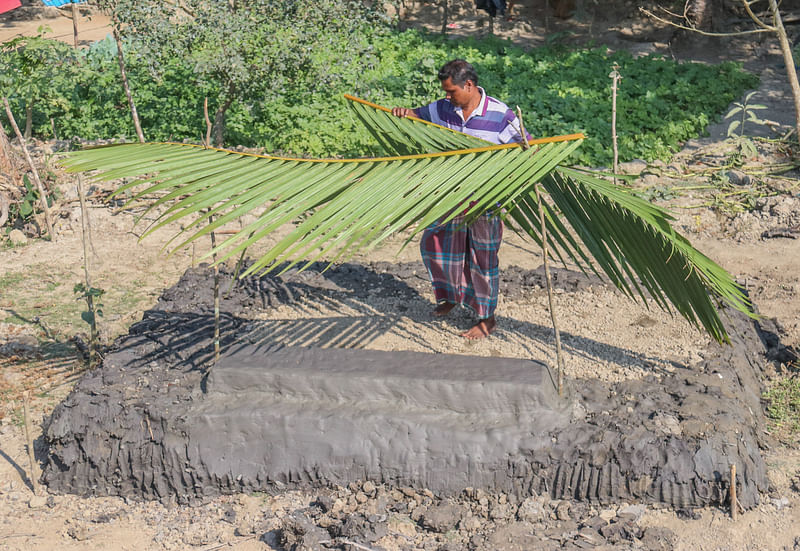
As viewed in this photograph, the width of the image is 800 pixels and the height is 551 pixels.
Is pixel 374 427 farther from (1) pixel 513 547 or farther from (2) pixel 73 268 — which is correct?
(2) pixel 73 268

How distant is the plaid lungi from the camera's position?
444cm

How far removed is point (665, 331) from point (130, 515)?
2874mm

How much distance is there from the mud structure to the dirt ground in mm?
118

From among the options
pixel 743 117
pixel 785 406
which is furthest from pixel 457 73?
pixel 743 117

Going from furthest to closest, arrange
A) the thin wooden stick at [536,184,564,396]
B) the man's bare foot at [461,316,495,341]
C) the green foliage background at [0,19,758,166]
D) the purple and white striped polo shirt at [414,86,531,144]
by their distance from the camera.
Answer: the green foliage background at [0,19,758,166]
the man's bare foot at [461,316,495,341]
the purple and white striped polo shirt at [414,86,531,144]
the thin wooden stick at [536,184,564,396]

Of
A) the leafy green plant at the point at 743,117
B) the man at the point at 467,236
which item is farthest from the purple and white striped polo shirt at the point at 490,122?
the leafy green plant at the point at 743,117

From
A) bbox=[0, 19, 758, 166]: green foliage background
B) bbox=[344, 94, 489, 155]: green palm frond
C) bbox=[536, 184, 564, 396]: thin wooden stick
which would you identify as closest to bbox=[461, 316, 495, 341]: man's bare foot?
bbox=[536, 184, 564, 396]: thin wooden stick

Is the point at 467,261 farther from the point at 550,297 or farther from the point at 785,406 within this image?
the point at 785,406

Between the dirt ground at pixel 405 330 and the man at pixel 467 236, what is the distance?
18 centimetres

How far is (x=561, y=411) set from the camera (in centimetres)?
376

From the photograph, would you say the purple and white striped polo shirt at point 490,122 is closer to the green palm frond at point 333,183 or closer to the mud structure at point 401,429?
the mud structure at point 401,429

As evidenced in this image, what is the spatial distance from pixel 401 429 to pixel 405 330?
0.97 m

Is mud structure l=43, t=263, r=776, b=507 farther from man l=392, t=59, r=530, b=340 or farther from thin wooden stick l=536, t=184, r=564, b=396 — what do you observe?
man l=392, t=59, r=530, b=340

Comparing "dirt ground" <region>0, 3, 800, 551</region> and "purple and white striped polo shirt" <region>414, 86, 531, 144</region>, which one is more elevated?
"purple and white striped polo shirt" <region>414, 86, 531, 144</region>
